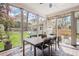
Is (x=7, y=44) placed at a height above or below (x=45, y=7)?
below

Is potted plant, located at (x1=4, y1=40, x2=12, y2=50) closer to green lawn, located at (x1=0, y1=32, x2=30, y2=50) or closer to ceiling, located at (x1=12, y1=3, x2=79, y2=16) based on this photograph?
green lawn, located at (x1=0, y1=32, x2=30, y2=50)

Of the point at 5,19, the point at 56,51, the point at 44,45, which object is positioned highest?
the point at 5,19

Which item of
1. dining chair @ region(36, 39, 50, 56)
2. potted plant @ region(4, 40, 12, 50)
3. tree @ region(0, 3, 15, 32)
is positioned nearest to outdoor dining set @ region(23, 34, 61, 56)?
dining chair @ region(36, 39, 50, 56)

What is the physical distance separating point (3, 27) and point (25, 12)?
0.41 meters

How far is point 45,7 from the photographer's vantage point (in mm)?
1915

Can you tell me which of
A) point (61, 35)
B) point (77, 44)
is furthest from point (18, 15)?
point (77, 44)

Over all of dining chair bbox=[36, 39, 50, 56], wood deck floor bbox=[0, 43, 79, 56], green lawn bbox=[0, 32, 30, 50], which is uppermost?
green lawn bbox=[0, 32, 30, 50]

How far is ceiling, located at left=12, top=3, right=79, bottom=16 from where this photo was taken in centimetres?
189

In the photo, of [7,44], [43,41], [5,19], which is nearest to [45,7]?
[43,41]

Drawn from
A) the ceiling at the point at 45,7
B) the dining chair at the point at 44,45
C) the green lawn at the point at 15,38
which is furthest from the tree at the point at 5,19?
the dining chair at the point at 44,45

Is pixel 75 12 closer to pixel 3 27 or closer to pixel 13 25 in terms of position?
pixel 13 25

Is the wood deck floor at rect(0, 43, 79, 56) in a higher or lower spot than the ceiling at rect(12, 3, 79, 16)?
lower

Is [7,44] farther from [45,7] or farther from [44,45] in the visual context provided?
[45,7]

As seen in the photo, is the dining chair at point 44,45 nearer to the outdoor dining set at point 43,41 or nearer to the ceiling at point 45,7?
the outdoor dining set at point 43,41
